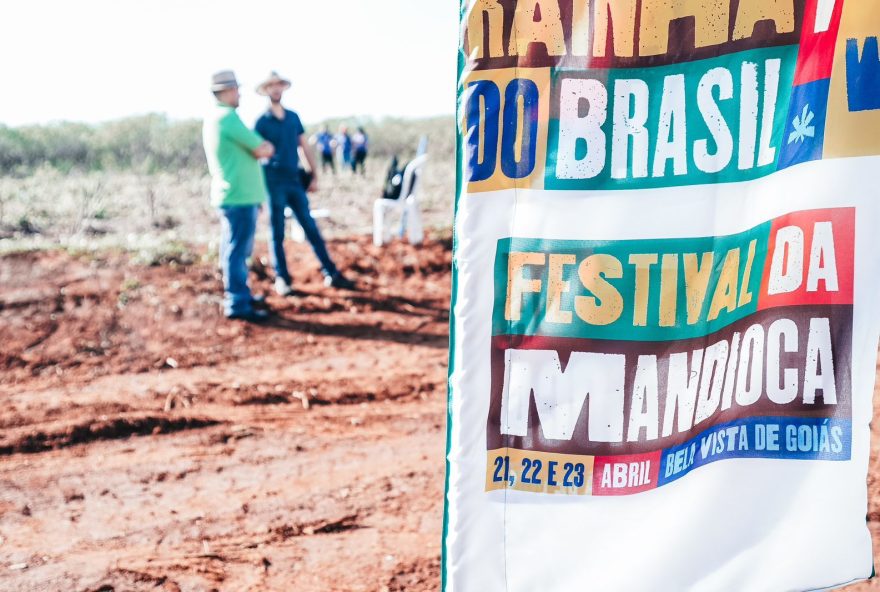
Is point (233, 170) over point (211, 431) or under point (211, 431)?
over

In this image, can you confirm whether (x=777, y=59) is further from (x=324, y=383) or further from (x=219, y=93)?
(x=219, y=93)

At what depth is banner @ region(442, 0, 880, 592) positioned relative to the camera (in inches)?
78.8

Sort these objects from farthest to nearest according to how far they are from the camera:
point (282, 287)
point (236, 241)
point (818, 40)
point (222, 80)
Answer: point (282, 287), point (236, 241), point (222, 80), point (818, 40)

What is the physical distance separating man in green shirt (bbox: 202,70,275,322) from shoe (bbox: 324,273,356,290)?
1.32 meters

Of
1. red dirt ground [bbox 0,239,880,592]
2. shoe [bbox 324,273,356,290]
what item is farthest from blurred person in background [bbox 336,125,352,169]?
shoe [bbox 324,273,356,290]

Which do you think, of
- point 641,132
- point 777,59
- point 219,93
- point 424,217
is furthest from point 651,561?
point 424,217

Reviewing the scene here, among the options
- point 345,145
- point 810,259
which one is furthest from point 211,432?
point 345,145

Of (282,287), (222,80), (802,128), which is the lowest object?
(282,287)

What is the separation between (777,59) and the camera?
6.71 feet

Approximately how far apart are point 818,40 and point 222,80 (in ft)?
17.0

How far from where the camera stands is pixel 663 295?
6.97 ft

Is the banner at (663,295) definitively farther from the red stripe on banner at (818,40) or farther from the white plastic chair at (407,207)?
the white plastic chair at (407,207)

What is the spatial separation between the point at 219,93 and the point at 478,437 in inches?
200

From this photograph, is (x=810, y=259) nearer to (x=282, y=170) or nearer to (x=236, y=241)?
(x=236, y=241)
